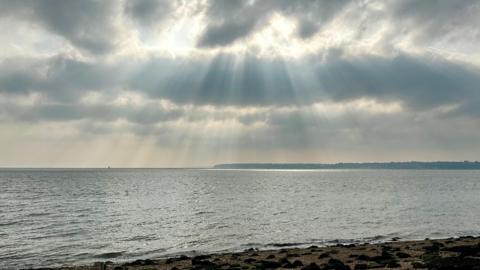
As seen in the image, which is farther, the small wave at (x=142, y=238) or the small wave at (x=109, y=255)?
the small wave at (x=142, y=238)

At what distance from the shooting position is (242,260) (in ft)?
107

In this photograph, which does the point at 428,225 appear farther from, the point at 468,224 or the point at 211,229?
the point at 211,229

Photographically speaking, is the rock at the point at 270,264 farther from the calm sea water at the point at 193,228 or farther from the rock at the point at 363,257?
the calm sea water at the point at 193,228

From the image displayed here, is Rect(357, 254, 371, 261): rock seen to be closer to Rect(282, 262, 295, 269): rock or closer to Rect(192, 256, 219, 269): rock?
Rect(282, 262, 295, 269): rock

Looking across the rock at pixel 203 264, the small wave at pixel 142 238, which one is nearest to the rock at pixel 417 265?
the rock at pixel 203 264

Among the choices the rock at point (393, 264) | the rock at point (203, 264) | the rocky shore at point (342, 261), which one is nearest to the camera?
the rocky shore at point (342, 261)

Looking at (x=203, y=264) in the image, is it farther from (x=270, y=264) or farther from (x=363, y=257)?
(x=363, y=257)

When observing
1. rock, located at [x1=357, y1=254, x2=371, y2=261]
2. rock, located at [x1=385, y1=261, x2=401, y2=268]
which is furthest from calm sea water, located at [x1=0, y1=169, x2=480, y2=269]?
rock, located at [x1=385, y1=261, x2=401, y2=268]

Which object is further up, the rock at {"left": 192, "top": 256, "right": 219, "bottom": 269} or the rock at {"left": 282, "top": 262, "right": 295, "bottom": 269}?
the rock at {"left": 282, "top": 262, "right": 295, "bottom": 269}

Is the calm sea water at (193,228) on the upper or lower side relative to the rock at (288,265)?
lower

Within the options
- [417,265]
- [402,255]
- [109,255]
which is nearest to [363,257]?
[402,255]

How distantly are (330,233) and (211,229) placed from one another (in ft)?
53.4

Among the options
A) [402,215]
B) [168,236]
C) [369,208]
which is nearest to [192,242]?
[168,236]

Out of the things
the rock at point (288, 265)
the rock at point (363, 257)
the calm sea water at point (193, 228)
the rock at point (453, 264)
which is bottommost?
the calm sea water at point (193, 228)
